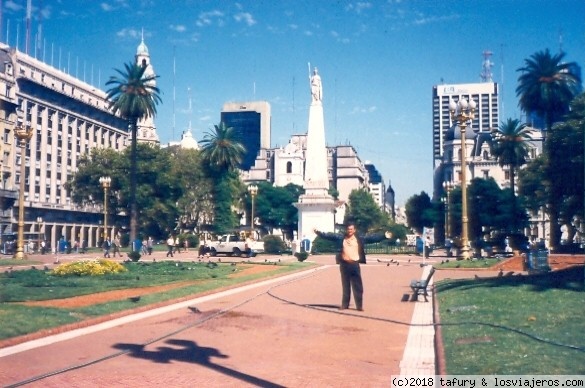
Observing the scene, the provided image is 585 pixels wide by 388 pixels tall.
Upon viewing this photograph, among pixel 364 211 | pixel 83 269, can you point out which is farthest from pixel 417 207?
pixel 83 269

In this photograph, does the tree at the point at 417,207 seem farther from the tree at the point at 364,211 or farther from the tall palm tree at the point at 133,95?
the tall palm tree at the point at 133,95

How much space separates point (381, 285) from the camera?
66.5ft

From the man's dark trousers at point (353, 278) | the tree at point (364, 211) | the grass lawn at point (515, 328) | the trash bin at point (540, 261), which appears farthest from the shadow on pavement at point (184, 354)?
the tree at point (364, 211)

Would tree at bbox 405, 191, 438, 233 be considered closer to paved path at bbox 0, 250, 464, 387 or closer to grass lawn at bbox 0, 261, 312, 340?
grass lawn at bbox 0, 261, 312, 340

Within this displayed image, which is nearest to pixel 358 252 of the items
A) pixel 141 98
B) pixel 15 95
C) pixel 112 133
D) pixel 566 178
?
pixel 566 178

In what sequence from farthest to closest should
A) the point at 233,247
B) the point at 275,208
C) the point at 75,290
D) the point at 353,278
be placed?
1. the point at 275,208
2. the point at 233,247
3. the point at 75,290
4. the point at 353,278

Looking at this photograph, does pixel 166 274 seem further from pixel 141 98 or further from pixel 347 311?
pixel 141 98

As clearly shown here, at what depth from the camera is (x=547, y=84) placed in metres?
45.2

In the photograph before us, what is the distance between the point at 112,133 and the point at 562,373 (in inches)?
3776

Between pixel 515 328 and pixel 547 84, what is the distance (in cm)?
4033

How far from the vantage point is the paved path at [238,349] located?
7098 millimetres

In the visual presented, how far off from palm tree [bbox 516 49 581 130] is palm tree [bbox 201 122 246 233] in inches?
1320

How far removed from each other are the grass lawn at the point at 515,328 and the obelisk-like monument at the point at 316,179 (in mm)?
34691

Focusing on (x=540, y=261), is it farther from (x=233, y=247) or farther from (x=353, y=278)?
(x=233, y=247)
